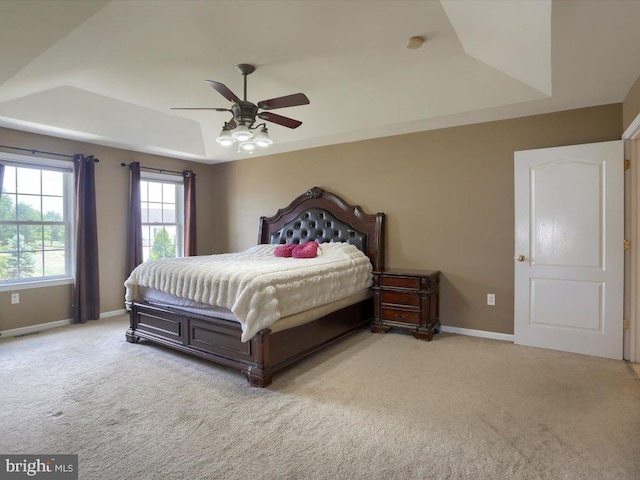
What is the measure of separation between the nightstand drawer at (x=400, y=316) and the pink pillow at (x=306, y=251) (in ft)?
3.55

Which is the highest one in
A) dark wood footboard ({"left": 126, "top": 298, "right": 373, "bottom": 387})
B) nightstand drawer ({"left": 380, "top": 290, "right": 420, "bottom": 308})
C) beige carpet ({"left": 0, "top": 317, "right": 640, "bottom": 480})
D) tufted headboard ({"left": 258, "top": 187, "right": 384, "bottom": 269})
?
tufted headboard ({"left": 258, "top": 187, "right": 384, "bottom": 269})

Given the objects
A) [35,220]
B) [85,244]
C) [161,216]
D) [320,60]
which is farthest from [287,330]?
[161,216]

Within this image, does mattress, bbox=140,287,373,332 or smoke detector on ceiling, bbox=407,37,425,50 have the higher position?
smoke detector on ceiling, bbox=407,37,425,50

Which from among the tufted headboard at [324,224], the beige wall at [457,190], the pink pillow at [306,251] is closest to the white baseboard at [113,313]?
the tufted headboard at [324,224]

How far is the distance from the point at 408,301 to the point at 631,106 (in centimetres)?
268

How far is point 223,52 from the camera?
311 centimetres

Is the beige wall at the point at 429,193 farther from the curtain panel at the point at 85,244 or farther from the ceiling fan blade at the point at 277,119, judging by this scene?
the ceiling fan blade at the point at 277,119

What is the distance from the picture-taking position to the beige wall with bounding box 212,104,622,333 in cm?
388

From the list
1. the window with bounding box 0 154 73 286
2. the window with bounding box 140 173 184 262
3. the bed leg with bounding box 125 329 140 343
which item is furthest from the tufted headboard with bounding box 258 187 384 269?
the window with bounding box 0 154 73 286

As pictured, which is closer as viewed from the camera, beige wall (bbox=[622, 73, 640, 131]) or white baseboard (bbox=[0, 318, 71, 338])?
beige wall (bbox=[622, 73, 640, 131])

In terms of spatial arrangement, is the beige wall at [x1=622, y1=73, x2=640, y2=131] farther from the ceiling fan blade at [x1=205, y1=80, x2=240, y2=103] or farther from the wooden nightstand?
the ceiling fan blade at [x1=205, y1=80, x2=240, y2=103]

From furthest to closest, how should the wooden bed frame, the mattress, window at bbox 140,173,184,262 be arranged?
window at bbox 140,173,184,262
the mattress
the wooden bed frame

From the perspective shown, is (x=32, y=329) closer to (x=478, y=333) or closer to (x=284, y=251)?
(x=284, y=251)

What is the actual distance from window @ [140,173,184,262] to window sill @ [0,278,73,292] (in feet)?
3.54
